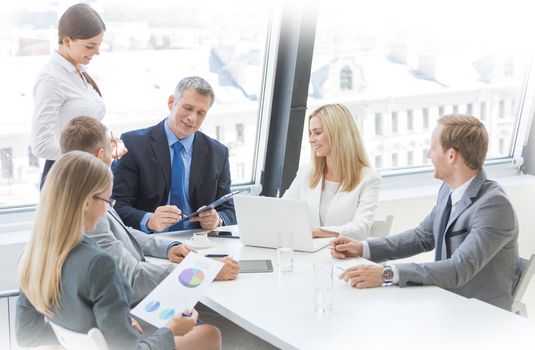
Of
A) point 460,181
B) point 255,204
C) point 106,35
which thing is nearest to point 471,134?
point 460,181

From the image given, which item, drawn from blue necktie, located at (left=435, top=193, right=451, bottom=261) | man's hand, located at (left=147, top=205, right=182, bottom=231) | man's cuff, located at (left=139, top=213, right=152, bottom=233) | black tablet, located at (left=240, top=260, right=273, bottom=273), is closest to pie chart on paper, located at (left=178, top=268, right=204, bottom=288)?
black tablet, located at (left=240, top=260, right=273, bottom=273)

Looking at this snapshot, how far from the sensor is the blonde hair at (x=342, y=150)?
4309mm

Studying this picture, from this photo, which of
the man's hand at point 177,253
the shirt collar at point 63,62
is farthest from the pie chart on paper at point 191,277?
the shirt collar at point 63,62

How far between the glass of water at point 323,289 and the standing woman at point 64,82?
62.4 inches

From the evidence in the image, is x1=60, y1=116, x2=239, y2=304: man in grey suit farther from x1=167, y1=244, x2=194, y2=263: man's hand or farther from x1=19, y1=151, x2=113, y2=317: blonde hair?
x1=19, y1=151, x2=113, y2=317: blonde hair

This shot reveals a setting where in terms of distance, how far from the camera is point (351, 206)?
4.25 metres

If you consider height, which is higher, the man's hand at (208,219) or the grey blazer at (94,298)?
the grey blazer at (94,298)

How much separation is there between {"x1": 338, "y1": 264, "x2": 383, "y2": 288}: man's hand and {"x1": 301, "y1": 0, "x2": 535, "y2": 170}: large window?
2.35m

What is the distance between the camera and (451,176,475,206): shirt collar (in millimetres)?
3525

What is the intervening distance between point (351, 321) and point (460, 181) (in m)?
1.00

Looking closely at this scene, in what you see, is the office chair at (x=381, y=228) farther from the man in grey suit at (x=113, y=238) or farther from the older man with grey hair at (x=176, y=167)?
the man in grey suit at (x=113, y=238)

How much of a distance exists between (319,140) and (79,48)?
1.31 meters

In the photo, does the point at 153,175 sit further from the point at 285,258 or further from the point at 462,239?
the point at 462,239

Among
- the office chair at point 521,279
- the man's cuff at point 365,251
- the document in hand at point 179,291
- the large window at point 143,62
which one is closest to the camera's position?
the document in hand at point 179,291
